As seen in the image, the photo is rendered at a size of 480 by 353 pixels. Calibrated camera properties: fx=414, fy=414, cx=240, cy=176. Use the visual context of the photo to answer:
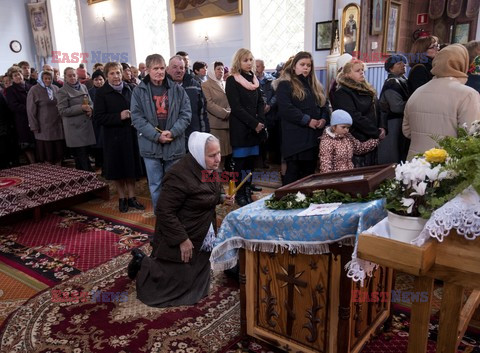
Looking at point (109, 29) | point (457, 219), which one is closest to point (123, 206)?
point (457, 219)

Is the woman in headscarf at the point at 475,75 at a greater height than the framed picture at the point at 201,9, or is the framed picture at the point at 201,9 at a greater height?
the framed picture at the point at 201,9

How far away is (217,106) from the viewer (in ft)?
16.2

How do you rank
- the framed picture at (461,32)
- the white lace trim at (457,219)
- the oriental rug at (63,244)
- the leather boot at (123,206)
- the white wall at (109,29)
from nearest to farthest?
the white lace trim at (457,219)
the oriental rug at (63,244)
the leather boot at (123,206)
the framed picture at (461,32)
the white wall at (109,29)

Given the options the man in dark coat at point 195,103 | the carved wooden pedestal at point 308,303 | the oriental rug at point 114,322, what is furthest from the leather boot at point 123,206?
the carved wooden pedestal at point 308,303

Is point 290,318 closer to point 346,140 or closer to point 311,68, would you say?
point 346,140

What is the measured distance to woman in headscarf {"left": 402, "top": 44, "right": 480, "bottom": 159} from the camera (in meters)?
2.82

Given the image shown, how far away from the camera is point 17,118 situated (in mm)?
6797

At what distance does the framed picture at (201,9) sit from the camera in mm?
9188

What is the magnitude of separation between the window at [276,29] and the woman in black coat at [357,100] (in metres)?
4.99

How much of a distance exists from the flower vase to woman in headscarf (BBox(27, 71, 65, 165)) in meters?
5.71

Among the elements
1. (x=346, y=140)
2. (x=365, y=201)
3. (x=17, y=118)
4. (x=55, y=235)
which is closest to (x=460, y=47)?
(x=346, y=140)

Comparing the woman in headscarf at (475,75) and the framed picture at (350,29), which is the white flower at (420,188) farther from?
the framed picture at (350,29)

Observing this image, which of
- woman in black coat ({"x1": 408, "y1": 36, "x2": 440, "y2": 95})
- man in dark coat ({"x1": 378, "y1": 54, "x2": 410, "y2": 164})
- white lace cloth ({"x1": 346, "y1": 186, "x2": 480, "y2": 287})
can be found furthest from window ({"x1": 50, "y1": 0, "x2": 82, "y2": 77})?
white lace cloth ({"x1": 346, "y1": 186, "x2": 480, "y2": 287})

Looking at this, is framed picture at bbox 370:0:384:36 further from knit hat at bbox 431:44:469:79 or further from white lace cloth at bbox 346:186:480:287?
white lace cloth at bbox 346:186:480:287
